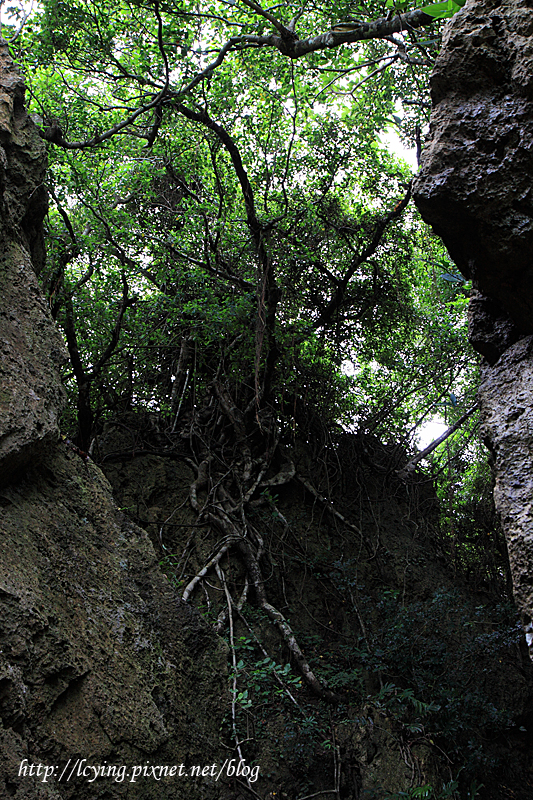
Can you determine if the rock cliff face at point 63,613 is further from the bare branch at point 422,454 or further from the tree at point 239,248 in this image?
the bare branch at point 422,454

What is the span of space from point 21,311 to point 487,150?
89.5 inches

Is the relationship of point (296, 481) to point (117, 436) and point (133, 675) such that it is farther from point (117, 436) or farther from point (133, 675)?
point (133, 675)

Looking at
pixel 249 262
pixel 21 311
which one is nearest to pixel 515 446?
pixel 21 311

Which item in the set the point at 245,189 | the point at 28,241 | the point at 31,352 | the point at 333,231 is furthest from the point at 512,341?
the point at 333,231

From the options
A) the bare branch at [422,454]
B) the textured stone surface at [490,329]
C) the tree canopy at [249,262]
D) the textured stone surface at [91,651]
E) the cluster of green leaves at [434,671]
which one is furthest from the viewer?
the bare branch at [422,454]

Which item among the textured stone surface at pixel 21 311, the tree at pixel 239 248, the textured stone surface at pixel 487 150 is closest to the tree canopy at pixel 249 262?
the tree at pixel 239 248

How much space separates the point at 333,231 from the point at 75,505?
520 centimetres

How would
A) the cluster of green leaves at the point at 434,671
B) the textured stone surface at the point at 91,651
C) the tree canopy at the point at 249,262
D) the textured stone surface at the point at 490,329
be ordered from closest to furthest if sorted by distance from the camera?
the textured stone surface at the point at 91,651
the textured stone surface at the point at 490,329
the cluster of green leaves at the point at 434,671
the tree canopy at the point at 249,262

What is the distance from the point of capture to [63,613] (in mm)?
2262

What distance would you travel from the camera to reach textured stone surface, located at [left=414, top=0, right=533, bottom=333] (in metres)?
2.06

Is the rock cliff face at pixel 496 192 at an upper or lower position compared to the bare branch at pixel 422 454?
upper

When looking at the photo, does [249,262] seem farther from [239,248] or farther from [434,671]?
[434,671]

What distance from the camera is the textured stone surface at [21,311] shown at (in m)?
2.31

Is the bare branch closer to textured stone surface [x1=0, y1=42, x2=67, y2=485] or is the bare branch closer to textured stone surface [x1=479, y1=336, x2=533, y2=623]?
textured stone surface [x1=479, y1=336, x2=533, y2=623]
